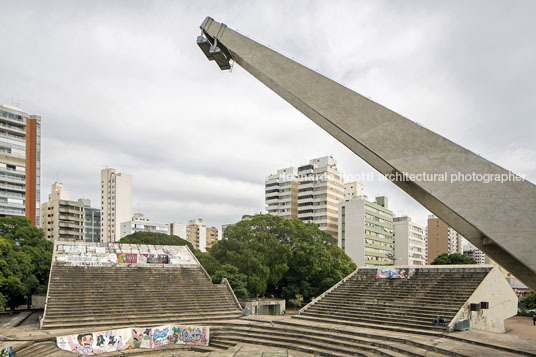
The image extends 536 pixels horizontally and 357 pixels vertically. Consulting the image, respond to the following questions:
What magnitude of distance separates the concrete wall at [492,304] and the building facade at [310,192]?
46628mm

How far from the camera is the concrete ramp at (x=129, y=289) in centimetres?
2281

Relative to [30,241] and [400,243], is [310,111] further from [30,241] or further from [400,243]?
[400,243]

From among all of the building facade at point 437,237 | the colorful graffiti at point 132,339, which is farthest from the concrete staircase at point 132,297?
the building facade at point 437,237

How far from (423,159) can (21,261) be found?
30.5 m

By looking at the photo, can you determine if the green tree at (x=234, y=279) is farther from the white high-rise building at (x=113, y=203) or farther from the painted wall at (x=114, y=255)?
the white high-rise building at (x=113, y=203)

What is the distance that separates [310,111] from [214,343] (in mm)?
14661

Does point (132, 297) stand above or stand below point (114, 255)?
below

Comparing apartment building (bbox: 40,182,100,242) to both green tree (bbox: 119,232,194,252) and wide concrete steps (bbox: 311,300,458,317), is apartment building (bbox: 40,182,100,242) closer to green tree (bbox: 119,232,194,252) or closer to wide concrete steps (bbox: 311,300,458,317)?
green tree (bbox: 119,232,194,252)

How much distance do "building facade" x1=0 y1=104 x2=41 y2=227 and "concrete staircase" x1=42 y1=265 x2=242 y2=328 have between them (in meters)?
31.9

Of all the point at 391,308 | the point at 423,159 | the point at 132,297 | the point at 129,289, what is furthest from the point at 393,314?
the point at 129,289

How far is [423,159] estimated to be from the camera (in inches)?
352

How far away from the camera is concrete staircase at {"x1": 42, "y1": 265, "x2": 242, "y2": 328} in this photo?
22502 mm

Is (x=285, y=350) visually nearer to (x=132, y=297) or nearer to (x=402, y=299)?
(x=402, y=299)

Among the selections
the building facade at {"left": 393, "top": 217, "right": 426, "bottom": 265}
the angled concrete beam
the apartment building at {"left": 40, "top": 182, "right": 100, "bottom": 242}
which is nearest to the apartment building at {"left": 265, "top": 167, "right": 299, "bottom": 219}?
the building facade at {"left": 393, "top": 217, "right": 426, "bottom": 265}
